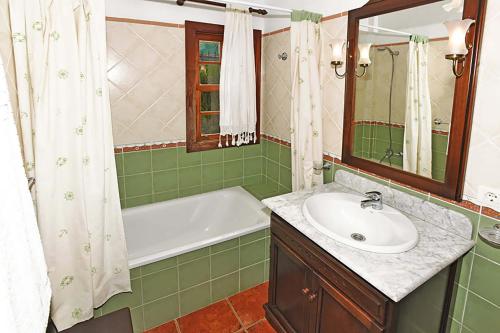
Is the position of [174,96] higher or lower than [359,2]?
lower

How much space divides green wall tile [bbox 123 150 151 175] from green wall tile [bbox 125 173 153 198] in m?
0.05

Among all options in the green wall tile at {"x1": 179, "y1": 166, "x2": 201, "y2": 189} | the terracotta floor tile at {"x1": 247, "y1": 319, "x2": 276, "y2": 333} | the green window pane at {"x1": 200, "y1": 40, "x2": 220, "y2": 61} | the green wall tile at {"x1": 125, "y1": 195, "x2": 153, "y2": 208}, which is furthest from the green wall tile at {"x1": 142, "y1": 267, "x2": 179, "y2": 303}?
the green window pane at {"x1": 200, "y1": 40, "x2": 220, "y2": 61}

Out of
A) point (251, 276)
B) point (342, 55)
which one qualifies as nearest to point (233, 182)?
point (251, 276)

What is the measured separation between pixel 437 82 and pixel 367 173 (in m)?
0.65

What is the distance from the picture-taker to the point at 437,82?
4.78 ft

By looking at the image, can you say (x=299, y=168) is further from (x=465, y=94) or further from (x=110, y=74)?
(x=110, y=74)

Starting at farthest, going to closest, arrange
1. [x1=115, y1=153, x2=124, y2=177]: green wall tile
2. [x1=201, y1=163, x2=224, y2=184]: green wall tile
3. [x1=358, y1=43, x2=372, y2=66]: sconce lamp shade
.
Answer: [x1=201, y1=163, x2=224, y2=184]: green wall tile < [x1=115, y1=153, x2=124, y2=177]: green wall tile < [x1=358, y1=43, x2=372, y2=66]: sconce lamp shade

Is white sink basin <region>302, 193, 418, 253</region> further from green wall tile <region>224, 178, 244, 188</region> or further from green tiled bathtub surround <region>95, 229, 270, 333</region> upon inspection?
green wall tile <region>224, 178, 244, 188</region>

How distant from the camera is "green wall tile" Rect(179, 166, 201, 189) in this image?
272cm

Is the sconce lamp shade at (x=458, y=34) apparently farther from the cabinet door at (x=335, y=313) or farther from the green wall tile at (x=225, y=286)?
the green wall tile at (x=225, y=286)

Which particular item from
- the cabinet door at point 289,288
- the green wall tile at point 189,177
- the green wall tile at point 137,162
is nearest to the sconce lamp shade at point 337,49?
the cabinet door at point 289,288

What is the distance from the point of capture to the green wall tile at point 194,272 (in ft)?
6.59

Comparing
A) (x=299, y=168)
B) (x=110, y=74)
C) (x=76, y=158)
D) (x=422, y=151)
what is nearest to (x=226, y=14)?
(x=110, y=74)

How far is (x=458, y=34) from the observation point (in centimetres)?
128
